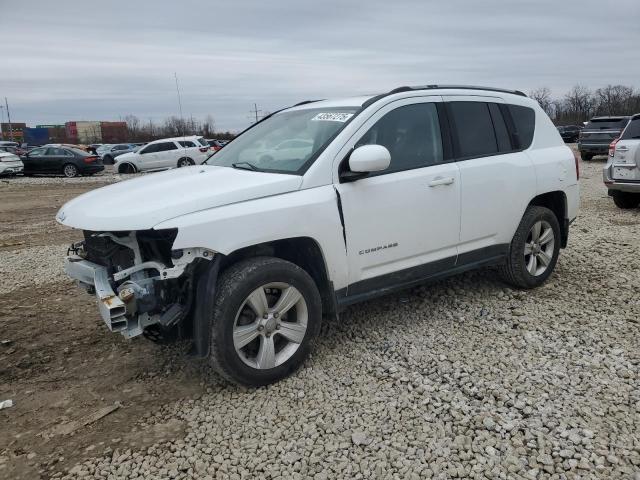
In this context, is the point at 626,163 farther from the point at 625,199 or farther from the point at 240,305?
the point at 240,305

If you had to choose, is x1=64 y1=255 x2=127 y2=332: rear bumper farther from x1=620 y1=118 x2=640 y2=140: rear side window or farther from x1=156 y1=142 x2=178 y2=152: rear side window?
x1=156 y1=142 x2=178 y2=152: rear side window

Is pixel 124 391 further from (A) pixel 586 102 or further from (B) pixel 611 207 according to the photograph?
(A) pixel 586 102

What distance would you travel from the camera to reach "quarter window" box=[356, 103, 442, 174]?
154 inches

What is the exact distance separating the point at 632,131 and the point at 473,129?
19.9ft

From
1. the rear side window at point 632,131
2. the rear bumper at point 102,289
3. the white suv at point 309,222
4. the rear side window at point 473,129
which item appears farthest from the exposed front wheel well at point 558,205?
the rear side window at point 632,131

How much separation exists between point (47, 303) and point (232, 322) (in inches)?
118

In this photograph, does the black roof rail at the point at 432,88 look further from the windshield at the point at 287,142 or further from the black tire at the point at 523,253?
the black tire at the point at 523,253

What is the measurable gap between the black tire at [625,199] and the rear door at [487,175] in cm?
586

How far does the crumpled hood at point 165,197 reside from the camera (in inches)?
119

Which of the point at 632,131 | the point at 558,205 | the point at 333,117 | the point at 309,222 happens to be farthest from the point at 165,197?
the point at 632,131

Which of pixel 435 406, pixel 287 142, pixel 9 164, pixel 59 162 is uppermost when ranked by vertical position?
pixel 9 164

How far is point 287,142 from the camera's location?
404cm

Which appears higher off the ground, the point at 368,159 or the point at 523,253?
the point at 368,159

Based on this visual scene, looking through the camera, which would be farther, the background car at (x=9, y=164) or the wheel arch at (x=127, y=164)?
the wheel arch at (x=127, y=164)
